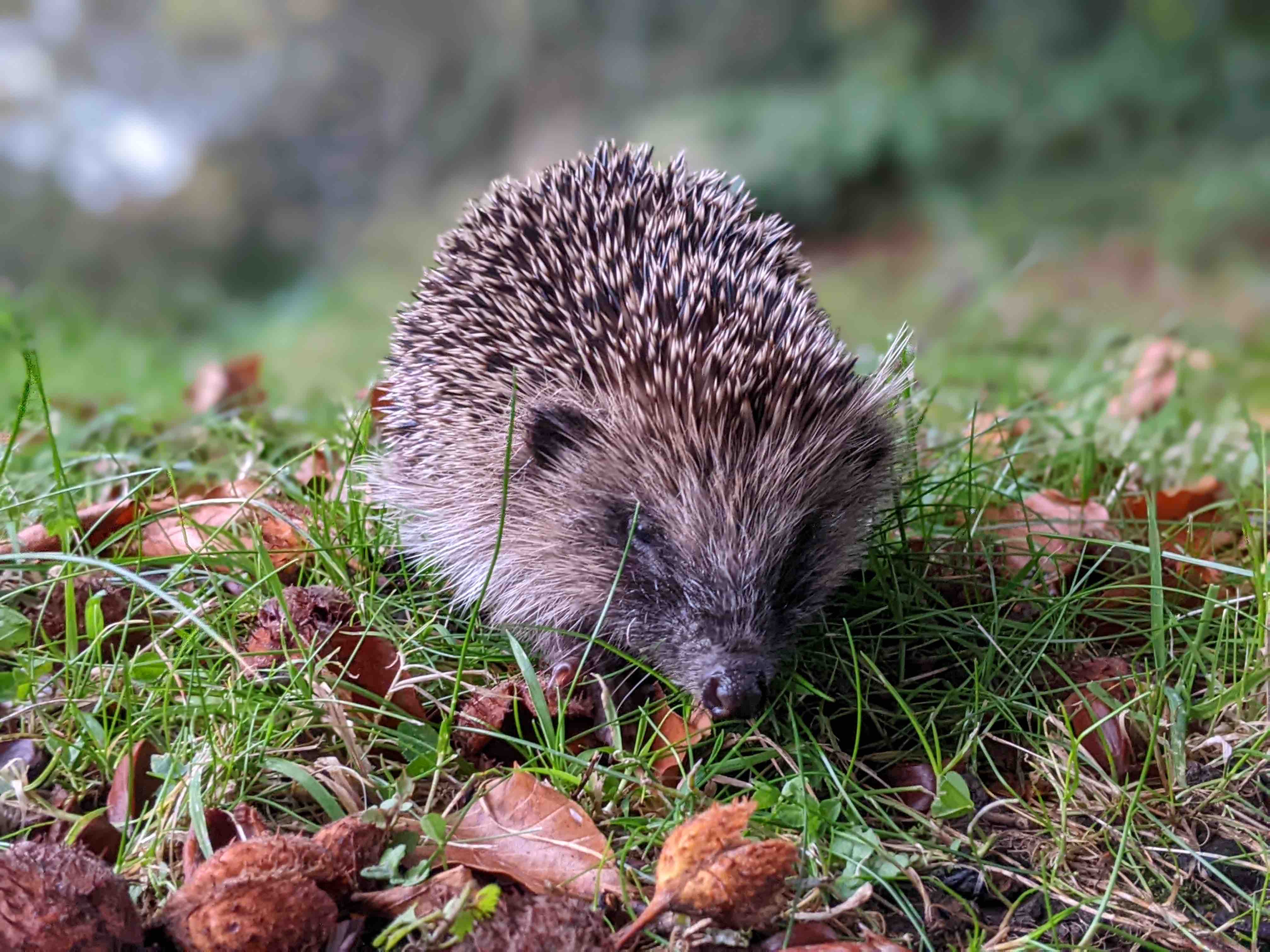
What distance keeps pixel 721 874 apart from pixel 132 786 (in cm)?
108

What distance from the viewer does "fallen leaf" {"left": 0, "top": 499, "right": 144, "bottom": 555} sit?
8.18 ft

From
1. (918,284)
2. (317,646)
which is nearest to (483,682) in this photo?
(317,646)

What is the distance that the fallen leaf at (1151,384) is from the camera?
4.22 metres

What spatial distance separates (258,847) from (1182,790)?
168 centimetres

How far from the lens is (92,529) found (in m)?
2.45

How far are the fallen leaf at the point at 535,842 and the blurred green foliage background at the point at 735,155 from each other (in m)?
6.78

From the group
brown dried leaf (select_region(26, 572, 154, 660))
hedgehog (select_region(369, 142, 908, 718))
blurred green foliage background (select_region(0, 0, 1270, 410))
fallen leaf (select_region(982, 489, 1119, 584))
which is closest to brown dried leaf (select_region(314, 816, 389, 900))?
hedgehog (select_region(369, 142, 908, 718))

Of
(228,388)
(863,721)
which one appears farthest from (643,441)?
(228,388)

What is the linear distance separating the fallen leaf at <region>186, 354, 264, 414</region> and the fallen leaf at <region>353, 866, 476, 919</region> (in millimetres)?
2680

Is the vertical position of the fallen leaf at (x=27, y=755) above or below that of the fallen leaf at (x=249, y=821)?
above

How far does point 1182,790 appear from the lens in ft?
6.72

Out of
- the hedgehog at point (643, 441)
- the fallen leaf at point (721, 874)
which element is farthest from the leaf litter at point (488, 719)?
the hedgehog at point (643, 441)

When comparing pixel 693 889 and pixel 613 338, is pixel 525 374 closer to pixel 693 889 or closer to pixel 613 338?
pixel 613 338

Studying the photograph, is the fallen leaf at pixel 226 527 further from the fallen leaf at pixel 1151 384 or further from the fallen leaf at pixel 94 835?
the fallen leaf at pixel 1151 384
